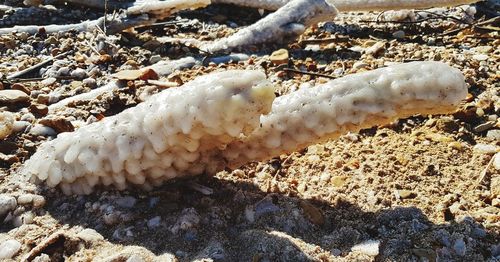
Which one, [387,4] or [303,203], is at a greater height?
[303,203]

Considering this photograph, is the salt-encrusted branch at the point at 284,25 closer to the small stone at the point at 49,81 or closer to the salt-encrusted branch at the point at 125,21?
the salt-encrusted branch at the point at 125,21

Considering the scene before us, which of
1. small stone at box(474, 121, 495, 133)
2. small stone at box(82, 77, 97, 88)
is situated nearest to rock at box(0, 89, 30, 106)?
small stone at box(82, 77, 97, 88)

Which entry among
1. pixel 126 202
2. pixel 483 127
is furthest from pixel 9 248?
pixel 483 127

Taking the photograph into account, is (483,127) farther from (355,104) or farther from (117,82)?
(117,82)

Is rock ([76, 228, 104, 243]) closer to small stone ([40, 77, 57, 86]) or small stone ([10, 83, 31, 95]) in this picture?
small stone ([10, 83, 31, 95])

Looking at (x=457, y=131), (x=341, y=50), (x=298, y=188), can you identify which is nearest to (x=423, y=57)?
(x=341, y=50)

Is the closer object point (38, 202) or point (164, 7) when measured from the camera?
point (38, 202)
